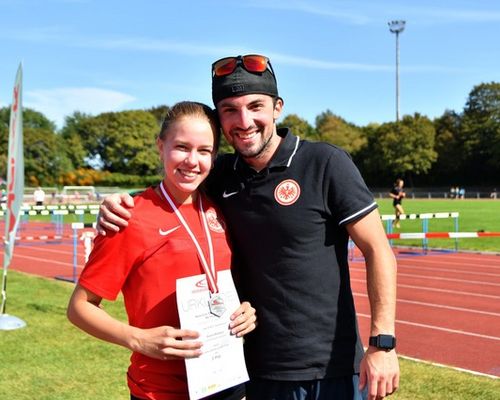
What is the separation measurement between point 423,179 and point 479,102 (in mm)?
11501

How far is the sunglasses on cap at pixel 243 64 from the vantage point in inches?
94.7

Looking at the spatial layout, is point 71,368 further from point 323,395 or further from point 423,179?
point 423,179

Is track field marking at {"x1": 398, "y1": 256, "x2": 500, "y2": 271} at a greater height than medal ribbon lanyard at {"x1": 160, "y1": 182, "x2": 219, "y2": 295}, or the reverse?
medal ribbon lanyard at {"x1": 160, "y1": 182, "x2": 219, "y2": 295}

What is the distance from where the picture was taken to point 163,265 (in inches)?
85.9

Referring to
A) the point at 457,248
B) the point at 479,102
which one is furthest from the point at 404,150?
the point at 457,248

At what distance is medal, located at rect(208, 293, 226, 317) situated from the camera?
2148 millimetres

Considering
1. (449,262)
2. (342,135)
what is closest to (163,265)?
(449,262)

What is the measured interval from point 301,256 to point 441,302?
7523mm

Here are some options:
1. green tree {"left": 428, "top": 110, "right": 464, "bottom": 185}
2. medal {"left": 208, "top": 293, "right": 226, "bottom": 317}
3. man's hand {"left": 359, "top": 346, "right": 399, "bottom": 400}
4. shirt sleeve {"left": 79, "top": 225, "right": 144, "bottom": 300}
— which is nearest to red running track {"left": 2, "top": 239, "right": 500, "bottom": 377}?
man's hand {"left": 359, "top": 346, "right": 399, "bottom": 400}

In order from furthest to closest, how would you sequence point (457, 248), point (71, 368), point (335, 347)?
point (457, 248) < point (71, 368) < point (335, 347)

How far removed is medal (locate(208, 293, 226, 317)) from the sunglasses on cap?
2.88 ft

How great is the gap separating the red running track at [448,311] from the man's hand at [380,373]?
397 centimetres

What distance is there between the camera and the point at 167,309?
2.20 meters

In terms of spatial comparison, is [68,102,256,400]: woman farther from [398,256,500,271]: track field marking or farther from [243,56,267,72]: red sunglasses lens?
[398,256,500,271]: track field marking
